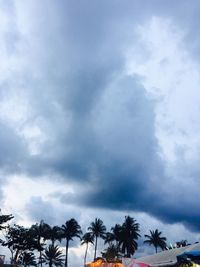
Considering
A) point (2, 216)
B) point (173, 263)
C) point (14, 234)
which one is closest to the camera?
point (173, 263)

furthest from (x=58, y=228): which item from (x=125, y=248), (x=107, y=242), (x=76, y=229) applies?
(x=125, y=248)

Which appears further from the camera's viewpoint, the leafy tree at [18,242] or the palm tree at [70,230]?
the palm tree at [70,230]

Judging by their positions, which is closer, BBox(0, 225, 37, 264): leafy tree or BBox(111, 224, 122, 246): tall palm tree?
BBox(0, 225, 37, 264): leafy tree

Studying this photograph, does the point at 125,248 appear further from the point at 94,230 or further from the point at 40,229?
the point at 40,229

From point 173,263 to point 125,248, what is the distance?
68.1 meters

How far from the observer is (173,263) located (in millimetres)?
18562

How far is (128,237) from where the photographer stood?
8319cm

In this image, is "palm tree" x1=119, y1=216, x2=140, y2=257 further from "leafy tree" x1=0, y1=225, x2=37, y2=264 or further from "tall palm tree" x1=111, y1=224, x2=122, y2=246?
"leafy tree" x1=0, y1=225, x2=37, y2=264

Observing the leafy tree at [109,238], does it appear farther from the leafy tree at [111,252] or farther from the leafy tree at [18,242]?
the leafy tree at [18,242]

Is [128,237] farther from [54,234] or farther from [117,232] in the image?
[54,234]

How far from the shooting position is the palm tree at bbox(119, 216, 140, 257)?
8244 centimetres

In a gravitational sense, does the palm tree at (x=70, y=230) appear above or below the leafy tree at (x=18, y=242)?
above

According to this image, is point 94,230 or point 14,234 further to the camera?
point 94,230

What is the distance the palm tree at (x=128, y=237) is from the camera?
82.4 metres
